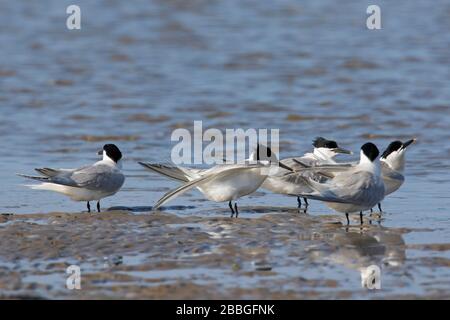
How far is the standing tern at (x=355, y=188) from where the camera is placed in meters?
7.02

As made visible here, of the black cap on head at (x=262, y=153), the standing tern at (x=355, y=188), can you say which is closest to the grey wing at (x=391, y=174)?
the standing tern at (x=355, y=188)

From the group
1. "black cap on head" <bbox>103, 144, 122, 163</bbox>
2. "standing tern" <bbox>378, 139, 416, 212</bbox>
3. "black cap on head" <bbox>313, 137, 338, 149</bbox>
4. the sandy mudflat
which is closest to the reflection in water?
the sandy mudflat

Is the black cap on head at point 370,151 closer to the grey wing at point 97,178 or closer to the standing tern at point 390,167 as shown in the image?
the standing tern at point 390,167

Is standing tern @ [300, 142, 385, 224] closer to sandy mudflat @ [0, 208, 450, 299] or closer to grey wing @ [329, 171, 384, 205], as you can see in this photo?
grey wing @ [329, 171, 384, 205]

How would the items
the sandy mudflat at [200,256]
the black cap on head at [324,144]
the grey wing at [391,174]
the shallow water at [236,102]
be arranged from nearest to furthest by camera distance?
the sandy mudflat at [200,256] → the shallow water at [236,102] → the grey wing at [391,174] → the black cap on head at [324,144]

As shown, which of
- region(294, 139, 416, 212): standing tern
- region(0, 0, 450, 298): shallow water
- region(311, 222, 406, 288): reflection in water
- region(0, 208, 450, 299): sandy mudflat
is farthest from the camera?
region(294, 139, 416, 212): standing tern

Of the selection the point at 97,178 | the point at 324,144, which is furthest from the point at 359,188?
the point at 97,178

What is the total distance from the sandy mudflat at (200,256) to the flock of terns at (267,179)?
210mm

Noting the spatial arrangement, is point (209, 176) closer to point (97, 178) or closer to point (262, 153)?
point (262, 153)

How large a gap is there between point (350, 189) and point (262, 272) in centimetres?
150

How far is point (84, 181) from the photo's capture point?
7.59 m

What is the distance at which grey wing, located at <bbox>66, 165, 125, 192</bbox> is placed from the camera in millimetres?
7586

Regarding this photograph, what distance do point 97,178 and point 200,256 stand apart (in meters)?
1.74
